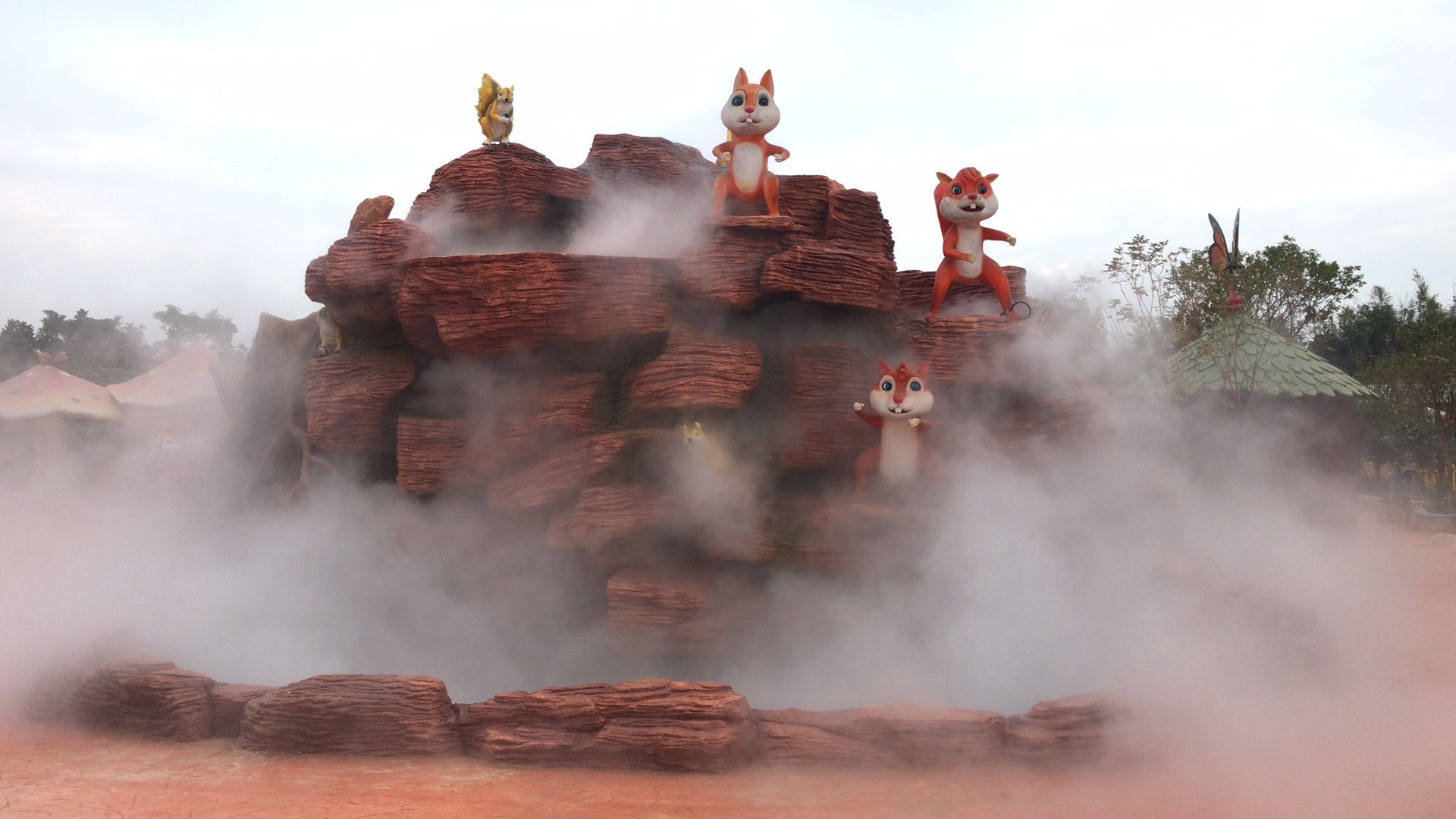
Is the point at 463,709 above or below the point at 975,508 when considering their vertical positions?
below

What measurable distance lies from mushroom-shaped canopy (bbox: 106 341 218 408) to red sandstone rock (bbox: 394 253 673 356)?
5.04 meters

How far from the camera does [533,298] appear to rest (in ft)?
21.0

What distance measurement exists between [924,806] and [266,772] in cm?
348

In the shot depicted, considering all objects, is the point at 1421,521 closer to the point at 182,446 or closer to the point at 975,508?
the point at 975,508

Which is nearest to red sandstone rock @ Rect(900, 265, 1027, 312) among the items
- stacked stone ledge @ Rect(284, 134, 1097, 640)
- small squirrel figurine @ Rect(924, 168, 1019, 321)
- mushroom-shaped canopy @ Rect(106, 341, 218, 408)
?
stacked stone ledge @ Rect(284, 134, 1097, 640)

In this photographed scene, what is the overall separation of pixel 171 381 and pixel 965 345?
938 cm

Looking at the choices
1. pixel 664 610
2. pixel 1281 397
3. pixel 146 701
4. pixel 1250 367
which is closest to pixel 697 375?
pixel 664 610

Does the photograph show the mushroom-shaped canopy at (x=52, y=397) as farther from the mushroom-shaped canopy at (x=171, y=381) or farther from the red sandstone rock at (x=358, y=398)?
the red sandstone rock at (x=358, y=398)

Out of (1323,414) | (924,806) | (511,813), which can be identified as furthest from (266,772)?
(1323,414)

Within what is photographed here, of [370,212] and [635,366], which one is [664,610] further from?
[370,212]

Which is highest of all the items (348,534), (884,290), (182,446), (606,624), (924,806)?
(884,290)

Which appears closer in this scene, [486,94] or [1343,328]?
[486,94]

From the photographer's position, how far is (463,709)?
5477mm

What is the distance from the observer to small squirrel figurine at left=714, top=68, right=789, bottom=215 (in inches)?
267
